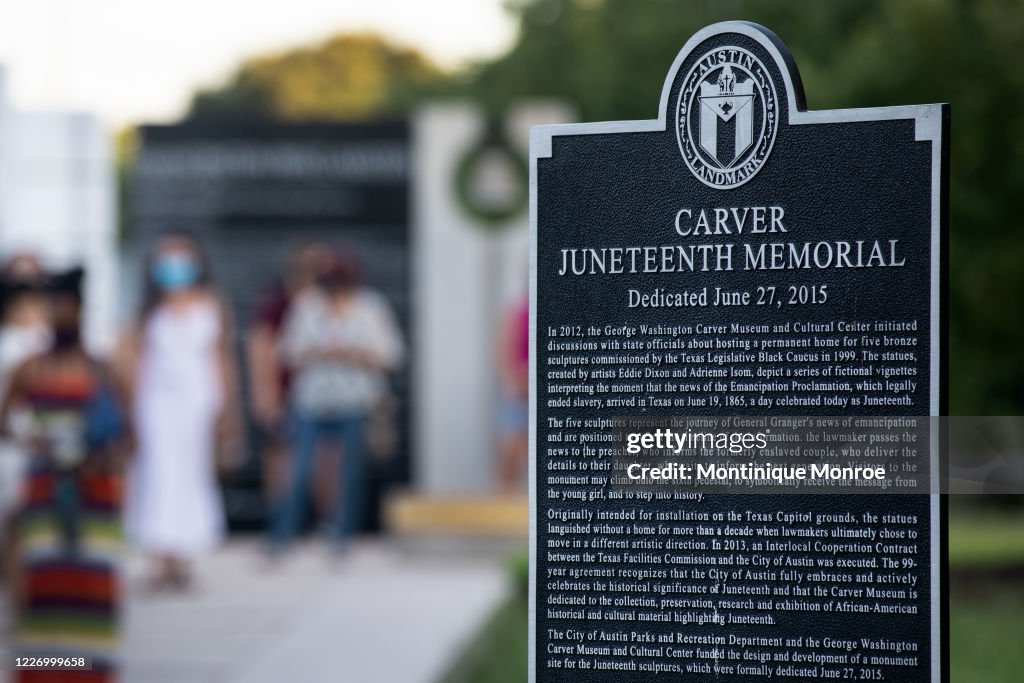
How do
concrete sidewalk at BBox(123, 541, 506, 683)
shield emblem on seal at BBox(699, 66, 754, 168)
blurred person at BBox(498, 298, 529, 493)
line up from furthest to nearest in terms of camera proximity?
1. blurred person at BBox(498, 298, 529, 493)
2. concrete sidewalk at BBox(123, 541, 506, 683)
3. shield emblem on seal at BBox(699, 66, 754, 168)

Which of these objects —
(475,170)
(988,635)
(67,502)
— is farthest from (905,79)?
(67,502)

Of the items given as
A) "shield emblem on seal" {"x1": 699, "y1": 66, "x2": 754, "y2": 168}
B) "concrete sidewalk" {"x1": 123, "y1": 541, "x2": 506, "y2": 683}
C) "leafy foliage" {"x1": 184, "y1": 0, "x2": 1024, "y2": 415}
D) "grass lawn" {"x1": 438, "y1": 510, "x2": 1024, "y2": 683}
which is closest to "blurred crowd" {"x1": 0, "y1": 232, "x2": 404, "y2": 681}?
"concrete sidewalk" {"x1": 123, "y1": 541, "x2": 506, "y2": 683}

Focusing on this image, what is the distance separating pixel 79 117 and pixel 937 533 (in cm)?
1036

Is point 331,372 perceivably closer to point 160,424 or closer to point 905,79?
point 160,424

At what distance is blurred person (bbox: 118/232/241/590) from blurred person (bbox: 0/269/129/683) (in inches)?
167

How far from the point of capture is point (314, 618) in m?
9.34

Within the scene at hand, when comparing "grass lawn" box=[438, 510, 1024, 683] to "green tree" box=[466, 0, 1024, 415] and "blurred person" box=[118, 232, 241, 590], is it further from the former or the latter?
"blurred person" box=[118, 232, 241, 590]

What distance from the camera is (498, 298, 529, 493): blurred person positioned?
1286 cm

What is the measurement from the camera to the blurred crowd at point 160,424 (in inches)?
247

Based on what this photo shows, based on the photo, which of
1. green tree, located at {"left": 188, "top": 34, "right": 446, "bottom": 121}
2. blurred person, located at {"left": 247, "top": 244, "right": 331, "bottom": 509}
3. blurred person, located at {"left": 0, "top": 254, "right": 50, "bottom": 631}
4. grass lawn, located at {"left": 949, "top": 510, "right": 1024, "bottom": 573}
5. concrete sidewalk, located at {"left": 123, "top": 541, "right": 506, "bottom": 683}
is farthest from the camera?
green tree, located at {"left": 188, "top": 34, "right": 446, "bottom": 121}

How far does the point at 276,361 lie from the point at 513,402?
2.03 meters

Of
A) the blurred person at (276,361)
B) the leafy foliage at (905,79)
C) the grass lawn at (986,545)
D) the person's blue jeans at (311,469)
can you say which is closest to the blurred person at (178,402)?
the person's blue jeans at (311,469)

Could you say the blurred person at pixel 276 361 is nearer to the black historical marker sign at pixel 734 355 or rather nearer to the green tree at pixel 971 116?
the green tree at pixel 971 116

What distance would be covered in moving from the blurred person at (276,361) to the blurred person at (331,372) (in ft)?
0.71
